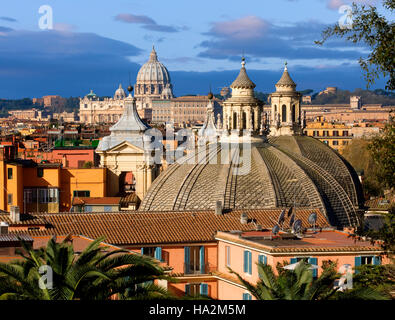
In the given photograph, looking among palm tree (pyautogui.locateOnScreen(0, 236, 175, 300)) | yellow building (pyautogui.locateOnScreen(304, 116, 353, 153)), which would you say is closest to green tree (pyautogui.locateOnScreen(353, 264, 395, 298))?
palm tree (pyautogui.locateOnScreen(0, 236, 175, 300))

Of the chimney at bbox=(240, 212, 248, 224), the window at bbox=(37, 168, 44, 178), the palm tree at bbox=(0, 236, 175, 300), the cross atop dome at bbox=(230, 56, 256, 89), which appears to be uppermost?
the cross atop dome at bbox=(230, 56, 256, 89)

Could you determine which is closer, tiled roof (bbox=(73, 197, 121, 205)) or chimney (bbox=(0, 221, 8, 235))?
chimney (bbox=(0, 221, 8, 235))

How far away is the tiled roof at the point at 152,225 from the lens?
20109 mm

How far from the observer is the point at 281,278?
12.0m

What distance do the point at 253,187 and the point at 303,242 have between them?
800cm

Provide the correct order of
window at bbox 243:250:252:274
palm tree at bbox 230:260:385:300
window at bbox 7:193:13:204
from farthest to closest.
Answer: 1. window at bbox 7:193:13:204
2. window at bbox 243:250:252:274
3. palm tree at bbox 230:260:385:300

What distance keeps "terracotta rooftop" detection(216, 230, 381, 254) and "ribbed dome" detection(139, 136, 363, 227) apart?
5162 millimetres

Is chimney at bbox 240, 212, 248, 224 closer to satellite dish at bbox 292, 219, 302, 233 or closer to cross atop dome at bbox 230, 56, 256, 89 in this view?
satellite dish at bbox 292, 219, 302, 233

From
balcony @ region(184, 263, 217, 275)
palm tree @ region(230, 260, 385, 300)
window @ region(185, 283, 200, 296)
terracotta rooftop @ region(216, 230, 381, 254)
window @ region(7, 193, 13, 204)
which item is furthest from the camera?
window @ region(7, 193, 13, 204)

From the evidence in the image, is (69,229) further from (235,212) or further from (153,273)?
(153,273)

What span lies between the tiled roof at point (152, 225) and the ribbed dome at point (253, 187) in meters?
2.98

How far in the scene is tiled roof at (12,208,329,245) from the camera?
20109 millimetres

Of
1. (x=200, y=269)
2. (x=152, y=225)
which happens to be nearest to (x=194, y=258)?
(x=200, y=269)
